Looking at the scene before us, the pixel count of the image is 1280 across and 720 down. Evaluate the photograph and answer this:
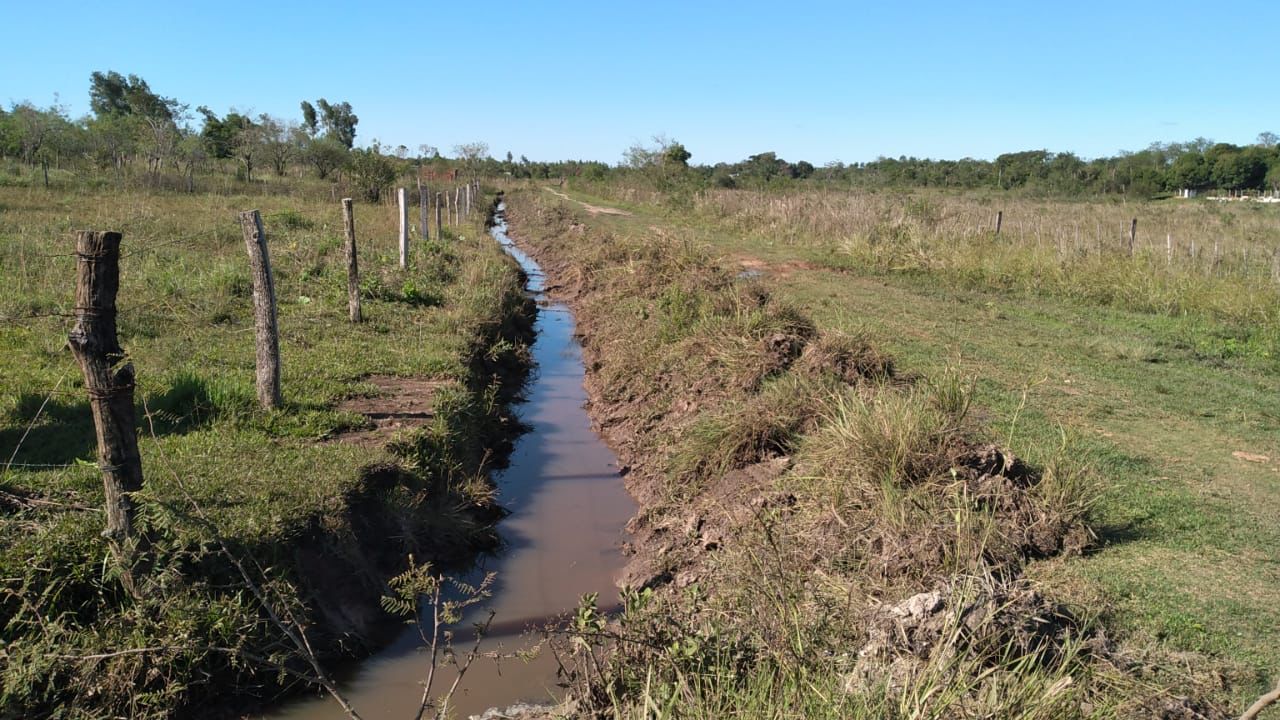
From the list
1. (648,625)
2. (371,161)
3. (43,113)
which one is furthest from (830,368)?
(43,113)

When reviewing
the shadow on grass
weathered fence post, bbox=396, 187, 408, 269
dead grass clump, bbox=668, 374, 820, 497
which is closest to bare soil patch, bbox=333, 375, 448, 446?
the shadow on grass

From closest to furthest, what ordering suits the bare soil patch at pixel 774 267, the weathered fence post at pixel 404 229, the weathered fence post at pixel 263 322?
the weathered fence post at pixel 263 322 < the weathered fence post at pixel 404 229 < the bare soil patch at pixel 774 267

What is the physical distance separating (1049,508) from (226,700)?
15.2 feet

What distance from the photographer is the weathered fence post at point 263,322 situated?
648 cm

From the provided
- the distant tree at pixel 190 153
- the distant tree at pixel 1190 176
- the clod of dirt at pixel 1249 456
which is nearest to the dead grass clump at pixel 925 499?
the clod of dirt at pixel 1249 456

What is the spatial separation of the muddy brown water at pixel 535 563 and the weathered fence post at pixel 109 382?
1190mm

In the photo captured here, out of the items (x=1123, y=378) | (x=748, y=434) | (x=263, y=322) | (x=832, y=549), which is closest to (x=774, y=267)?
(x=1123, y=378)

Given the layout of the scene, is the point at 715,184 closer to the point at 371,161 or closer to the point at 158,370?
the point at 371,161

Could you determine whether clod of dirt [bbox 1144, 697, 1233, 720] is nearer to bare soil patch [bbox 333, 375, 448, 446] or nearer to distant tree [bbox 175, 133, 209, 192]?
bare soil patch [bbox 333, 375, 448, 446]

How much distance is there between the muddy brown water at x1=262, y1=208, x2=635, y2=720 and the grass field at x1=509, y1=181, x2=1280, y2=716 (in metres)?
2.02

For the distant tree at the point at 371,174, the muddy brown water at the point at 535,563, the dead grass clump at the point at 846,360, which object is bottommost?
the muddy brown water at the point at 535,563

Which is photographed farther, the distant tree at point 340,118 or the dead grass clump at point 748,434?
the distant tree at point 340,118

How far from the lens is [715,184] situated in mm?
39438

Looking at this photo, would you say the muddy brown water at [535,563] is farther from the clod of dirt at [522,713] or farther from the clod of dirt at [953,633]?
the clod of dirt at [953,633]
